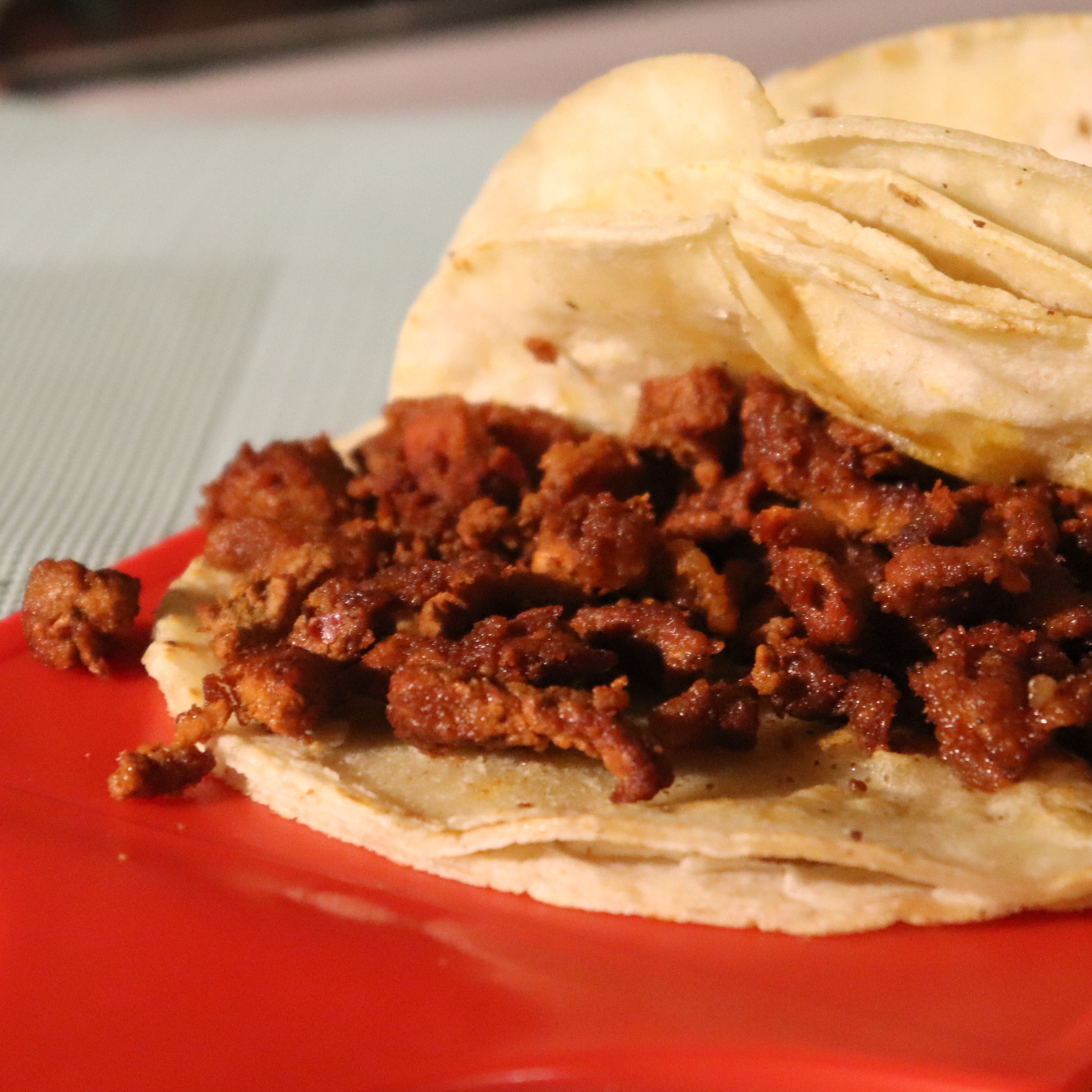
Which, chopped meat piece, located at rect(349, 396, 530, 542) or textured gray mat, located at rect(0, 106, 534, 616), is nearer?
chopped meat piece, located at rect(349, 396, 530, 542)

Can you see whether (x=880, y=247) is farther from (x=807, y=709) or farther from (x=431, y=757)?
(x=431, y=757)

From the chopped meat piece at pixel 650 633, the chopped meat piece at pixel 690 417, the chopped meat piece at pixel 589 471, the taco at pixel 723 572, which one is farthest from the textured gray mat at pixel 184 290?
the chopped meat piece at pixel 690 417

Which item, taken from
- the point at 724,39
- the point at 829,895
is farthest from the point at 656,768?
the point at 724,39

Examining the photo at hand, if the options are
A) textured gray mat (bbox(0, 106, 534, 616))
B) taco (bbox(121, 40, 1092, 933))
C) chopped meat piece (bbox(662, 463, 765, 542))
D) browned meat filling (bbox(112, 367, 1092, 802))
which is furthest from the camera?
textured gray mat (bbox(0, 106, 534, 616))

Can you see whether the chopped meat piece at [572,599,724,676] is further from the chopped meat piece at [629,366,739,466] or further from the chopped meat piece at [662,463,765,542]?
the chopped meat piece at [629,366,739,466]

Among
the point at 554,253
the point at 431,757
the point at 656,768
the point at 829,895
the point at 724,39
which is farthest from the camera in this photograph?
the point at 724,39

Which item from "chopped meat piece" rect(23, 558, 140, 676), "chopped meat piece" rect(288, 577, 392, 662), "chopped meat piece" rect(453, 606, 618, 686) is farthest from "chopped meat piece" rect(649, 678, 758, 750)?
"chopped meat piece" rect(23, 558, 140, 676)

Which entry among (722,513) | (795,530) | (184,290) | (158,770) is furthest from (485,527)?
(184,290)
